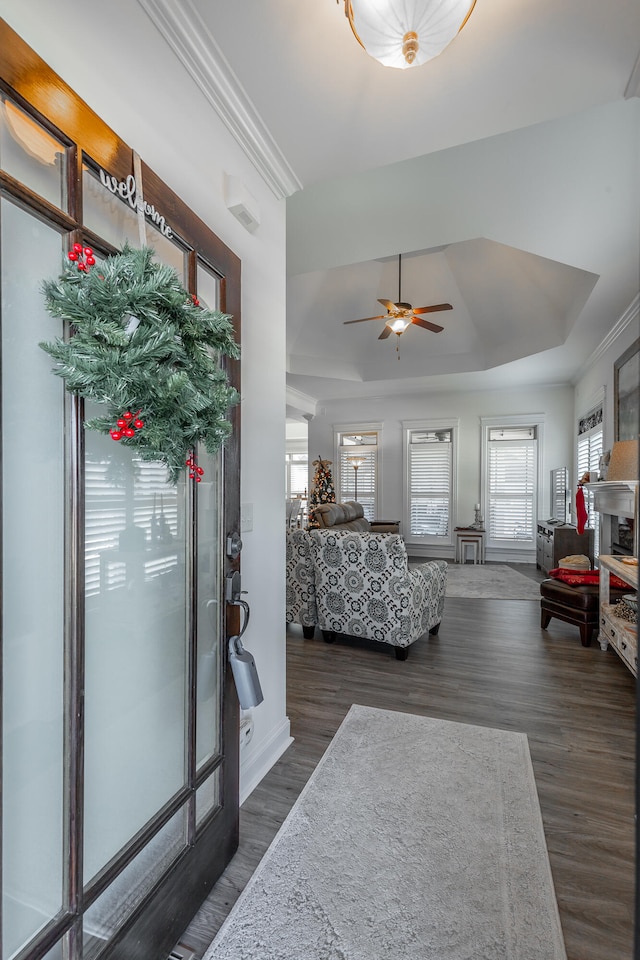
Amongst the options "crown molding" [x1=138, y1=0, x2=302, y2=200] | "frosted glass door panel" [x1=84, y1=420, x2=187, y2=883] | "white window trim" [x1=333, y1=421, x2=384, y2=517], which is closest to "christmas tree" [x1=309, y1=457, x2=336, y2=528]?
"white window trim" [x1=333, y1=421, x2=384, y2=517]

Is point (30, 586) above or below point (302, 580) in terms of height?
above

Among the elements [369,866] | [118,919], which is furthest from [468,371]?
[118,919]

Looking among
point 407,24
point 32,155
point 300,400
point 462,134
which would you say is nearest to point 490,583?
point 300,400

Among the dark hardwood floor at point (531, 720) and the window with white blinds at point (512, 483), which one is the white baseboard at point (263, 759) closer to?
the dark hardwood floor at point (531, 720)

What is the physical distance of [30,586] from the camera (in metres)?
0.95

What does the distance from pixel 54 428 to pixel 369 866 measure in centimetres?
179

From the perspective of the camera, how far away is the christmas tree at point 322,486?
8531 mm

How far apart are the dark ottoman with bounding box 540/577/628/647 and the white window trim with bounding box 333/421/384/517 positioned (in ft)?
15.4

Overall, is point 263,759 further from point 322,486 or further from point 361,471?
point 361,471

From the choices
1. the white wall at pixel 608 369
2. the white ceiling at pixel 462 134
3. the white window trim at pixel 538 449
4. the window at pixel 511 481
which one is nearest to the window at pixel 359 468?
the white window trim at pixel 538 449

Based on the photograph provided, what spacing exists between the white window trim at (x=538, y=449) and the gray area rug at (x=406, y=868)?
5897 mm

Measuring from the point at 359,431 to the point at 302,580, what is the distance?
5.34m

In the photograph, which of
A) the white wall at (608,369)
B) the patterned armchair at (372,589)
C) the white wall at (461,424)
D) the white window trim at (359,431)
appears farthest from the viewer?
the white window trim at (359,431)

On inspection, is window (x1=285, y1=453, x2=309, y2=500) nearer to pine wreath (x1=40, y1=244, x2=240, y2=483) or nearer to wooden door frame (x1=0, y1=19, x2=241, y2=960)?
wooden door frame (x1=0, y1=19, x2=241, y2=960)
